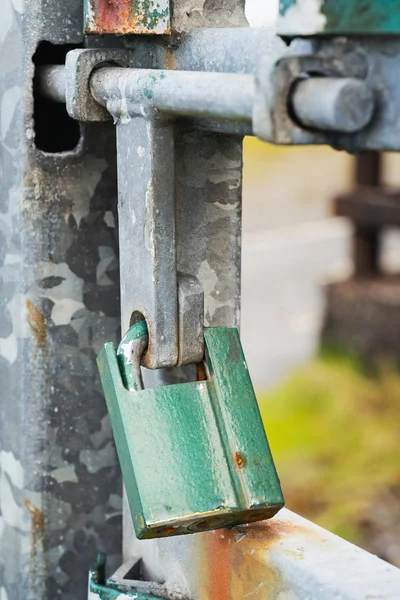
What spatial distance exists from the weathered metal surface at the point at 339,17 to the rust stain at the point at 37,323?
0.46 metres

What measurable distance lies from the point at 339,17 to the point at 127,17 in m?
0.30

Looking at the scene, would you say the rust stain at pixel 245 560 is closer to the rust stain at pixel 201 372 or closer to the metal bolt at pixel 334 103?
the rust stain at pixel 201 372

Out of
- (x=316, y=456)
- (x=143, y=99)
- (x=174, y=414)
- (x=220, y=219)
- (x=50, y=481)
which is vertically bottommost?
(x=316, y=456)

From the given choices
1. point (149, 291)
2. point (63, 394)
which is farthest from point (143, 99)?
point (63, 394)

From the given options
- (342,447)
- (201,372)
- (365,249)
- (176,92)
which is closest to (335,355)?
(365,249)

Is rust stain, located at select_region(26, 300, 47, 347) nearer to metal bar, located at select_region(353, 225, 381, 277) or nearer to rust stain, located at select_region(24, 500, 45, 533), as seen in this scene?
rust stain, located at select_region(24, 500, 45, 533)

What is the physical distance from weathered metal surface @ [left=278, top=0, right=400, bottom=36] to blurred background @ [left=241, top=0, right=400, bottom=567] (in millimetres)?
2094

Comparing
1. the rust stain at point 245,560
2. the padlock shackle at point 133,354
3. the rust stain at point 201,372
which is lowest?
the rust stain at point 245,560

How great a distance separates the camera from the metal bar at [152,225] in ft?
3.11

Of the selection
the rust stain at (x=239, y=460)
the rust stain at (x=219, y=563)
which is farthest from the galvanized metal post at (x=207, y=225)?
the rust stain at (x=239, y=460)

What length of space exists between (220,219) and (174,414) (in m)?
0.20

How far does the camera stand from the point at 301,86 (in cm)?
74

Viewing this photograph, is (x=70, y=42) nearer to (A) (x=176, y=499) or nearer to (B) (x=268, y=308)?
(A) (x=176, y=499)

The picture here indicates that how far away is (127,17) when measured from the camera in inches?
39.0
